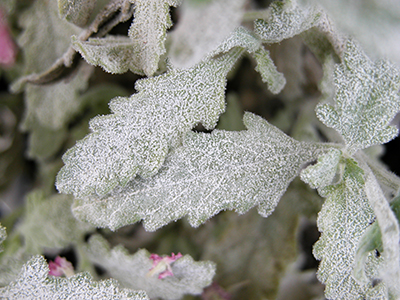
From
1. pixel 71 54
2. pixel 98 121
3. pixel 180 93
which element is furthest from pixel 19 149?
pixel 180 93

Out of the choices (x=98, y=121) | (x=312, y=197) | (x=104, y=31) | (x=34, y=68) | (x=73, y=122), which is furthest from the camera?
(x=73, y=122)

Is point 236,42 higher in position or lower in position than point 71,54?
higher

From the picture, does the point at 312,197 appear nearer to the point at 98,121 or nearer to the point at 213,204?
the point at 213,204

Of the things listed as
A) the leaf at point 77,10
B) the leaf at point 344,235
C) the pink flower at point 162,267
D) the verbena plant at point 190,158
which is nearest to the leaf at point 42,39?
the verbena plant at point 190,158

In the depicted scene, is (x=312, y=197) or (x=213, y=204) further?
(x=312, y=197)

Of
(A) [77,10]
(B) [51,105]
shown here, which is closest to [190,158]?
(A) [77,10]

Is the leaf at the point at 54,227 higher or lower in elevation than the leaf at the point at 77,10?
lower

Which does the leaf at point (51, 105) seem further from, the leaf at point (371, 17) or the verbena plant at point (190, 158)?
the leaf at point (371, 17)
